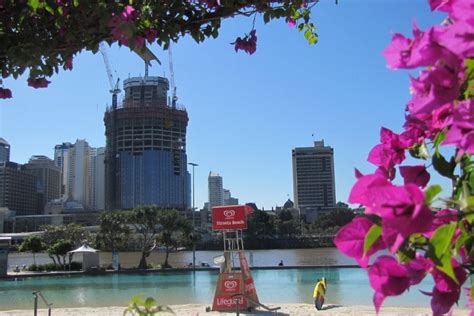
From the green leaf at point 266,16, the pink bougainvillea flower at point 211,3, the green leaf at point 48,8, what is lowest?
the green leaf at point 48,8

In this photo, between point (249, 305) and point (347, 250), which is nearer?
point (347, 250)

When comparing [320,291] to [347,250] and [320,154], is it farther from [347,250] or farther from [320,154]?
[320,154]

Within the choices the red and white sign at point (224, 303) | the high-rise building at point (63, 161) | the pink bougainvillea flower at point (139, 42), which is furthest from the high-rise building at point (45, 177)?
the pink bougainvillea flower at point (139, 42)

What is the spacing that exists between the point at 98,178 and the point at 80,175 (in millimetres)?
10115

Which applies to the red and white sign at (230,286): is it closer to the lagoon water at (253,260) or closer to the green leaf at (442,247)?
the green leaf at (442,247)

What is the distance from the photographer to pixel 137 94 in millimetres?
108688

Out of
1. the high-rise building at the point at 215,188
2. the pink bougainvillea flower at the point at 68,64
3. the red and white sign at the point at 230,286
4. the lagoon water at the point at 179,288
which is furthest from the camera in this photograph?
the high-rise building at the point at 215,188

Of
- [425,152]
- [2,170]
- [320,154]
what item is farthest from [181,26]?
[320,154]

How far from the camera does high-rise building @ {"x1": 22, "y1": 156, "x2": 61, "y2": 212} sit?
5049 inches

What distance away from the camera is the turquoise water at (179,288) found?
59.4ft

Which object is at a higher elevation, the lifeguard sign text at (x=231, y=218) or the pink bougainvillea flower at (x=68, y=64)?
the pink bougainvillea flower at (x=68, y=64)

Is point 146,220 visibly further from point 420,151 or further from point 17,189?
point 17,189

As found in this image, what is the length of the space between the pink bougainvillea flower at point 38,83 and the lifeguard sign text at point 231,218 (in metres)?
9.47

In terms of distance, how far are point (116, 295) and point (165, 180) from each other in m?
78.9
